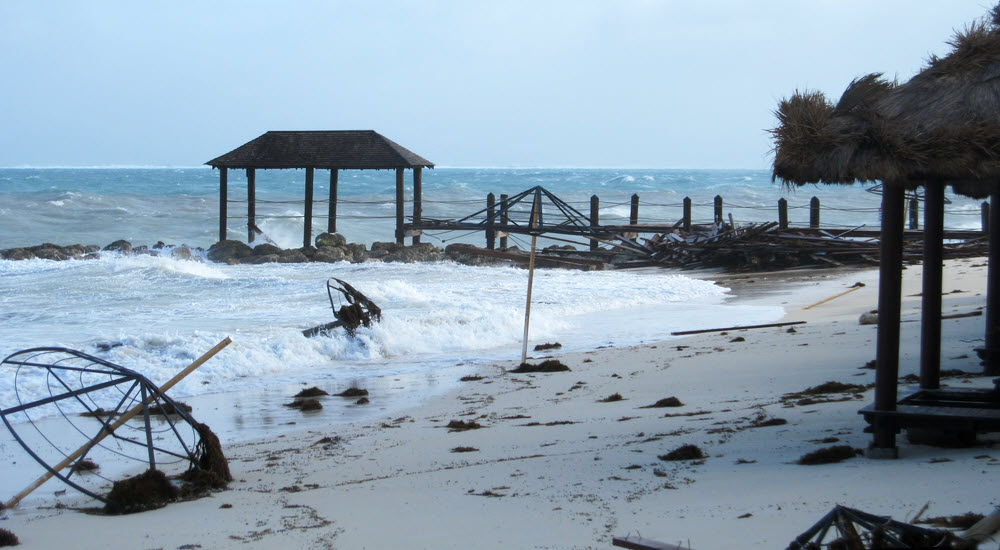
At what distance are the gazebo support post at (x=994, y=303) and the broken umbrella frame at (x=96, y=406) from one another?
5.68m

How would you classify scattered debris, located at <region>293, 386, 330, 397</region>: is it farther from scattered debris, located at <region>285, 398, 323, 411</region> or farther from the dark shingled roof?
the dark shingled roof

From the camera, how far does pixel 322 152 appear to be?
2719 cm

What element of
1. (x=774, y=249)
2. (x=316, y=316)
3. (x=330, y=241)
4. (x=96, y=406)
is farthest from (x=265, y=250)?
(x=96, y=406)

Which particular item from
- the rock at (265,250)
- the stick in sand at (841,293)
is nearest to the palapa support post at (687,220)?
the stick in sand at (841,293)

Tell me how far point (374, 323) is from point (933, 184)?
7.98 m

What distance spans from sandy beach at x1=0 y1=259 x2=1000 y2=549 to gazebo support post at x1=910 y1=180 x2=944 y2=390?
0.63 metres

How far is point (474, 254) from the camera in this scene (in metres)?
25.6

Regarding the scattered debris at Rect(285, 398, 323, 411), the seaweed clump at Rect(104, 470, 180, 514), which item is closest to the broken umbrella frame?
the seaweed clump at Rect(104, 470, 180, 514)

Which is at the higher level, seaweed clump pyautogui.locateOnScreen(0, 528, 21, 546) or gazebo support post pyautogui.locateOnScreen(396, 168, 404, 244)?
gazebo support post pyautogui.locateOnScreen(396, 168, 404, 244)

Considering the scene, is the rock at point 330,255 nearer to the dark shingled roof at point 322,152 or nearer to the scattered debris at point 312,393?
the dark shingled roof at point 322,152

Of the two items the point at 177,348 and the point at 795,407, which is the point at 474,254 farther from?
the point at 795,407

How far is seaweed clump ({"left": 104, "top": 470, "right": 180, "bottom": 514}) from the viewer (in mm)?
5102

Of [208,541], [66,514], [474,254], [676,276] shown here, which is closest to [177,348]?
[66,514]

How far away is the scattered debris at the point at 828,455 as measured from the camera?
4.91 metres
